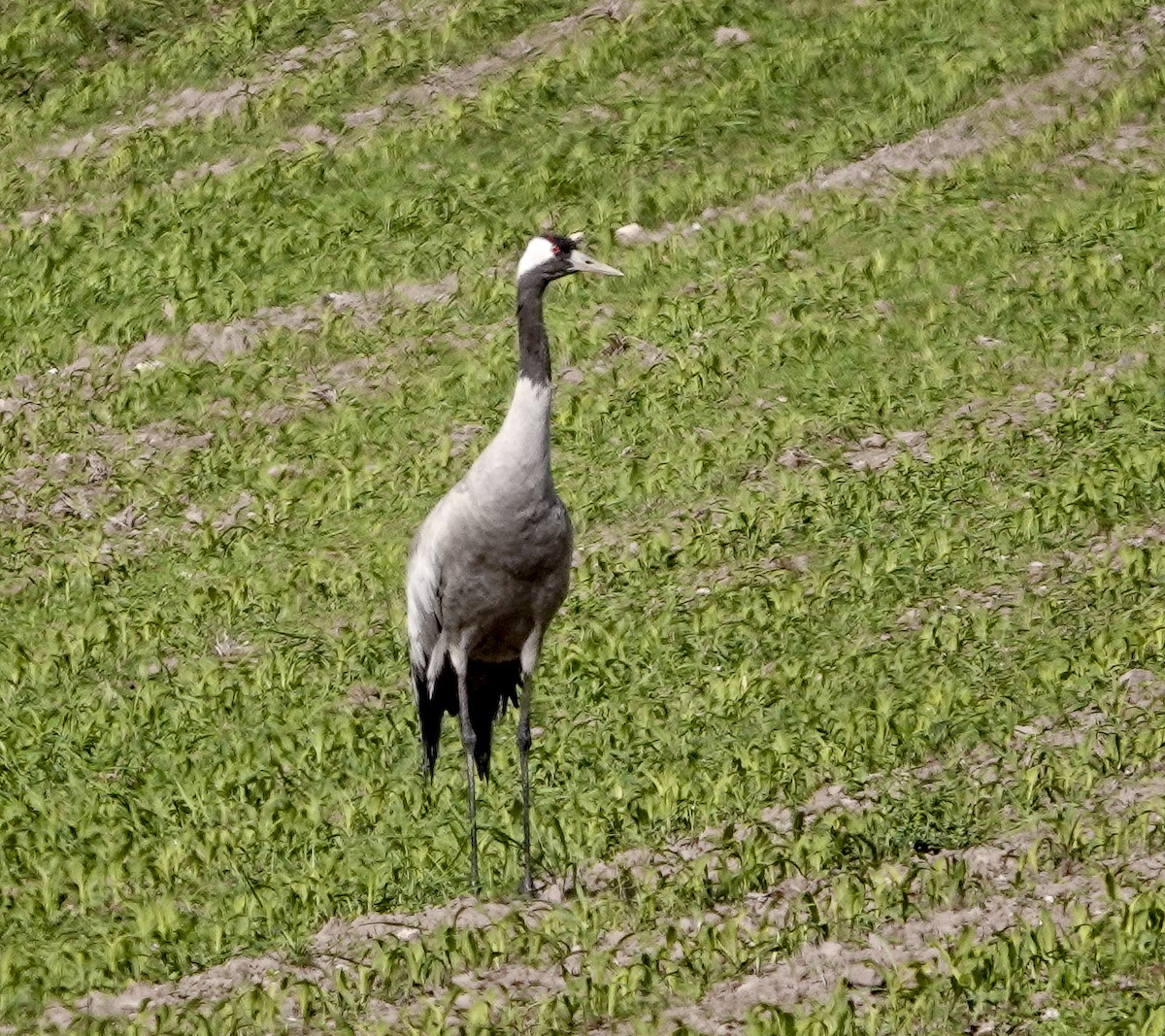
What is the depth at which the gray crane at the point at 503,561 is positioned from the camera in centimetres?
981

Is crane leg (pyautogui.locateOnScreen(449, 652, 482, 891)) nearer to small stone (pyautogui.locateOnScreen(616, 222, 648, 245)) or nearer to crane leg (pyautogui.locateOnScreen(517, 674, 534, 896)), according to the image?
crane leg (pyautogui.locateOnScreen(517, 674, 534, 896))

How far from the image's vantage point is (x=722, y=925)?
8.71m

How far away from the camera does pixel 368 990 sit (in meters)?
8.67

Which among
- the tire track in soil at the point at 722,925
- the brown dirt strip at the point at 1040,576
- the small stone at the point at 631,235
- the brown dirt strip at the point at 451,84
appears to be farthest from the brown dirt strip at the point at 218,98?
the tire track in soil at the point at 722,925

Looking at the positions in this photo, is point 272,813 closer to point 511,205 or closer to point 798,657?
point 798,657

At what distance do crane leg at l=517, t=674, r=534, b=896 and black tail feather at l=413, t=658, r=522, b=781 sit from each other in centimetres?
22

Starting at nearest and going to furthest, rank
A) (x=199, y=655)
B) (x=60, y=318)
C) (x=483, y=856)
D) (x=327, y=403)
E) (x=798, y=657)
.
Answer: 1. (x=483, y=856)
2. (x=798, y=657)
3. (x=199, y=655)
4. (x=327, y=403)
5. (x=60, y=318)

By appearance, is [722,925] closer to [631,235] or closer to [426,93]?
[631,235]

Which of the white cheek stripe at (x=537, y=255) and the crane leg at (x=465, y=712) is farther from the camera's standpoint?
the crane leg at (x=465, y=712)

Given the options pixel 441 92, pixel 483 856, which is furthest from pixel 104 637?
pixel 441 92

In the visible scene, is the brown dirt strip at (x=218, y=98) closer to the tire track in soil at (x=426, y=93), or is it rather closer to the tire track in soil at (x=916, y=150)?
the tire track in soil at (x=426, y=93)

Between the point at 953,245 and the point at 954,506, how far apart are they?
4.51 m

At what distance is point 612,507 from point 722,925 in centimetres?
625

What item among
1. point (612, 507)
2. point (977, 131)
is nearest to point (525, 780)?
point (612, 507)
